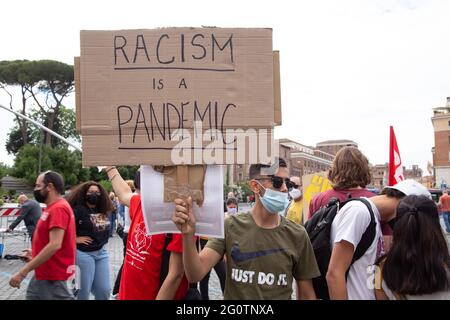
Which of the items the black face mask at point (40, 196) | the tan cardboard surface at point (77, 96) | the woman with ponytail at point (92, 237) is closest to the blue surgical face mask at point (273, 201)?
the tan cardboard surface at point (77, 96)

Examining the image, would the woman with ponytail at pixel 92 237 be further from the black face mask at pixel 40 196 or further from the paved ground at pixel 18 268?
the paved ground at pixel 18 268

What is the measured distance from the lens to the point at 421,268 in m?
2.37

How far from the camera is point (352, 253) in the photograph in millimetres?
2650

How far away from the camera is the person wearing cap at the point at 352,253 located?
262 cm

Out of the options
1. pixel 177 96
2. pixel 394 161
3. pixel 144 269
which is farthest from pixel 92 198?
pixel 177 96

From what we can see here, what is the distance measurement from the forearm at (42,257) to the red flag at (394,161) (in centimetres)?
→ 291

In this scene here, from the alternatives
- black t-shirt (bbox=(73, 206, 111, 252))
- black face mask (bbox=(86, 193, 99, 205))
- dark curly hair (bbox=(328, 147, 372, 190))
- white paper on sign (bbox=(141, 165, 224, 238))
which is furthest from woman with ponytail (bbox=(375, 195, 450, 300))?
black face mask (bbox=(86, 193, 99, 205))

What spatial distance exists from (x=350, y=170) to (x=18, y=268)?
877 cm

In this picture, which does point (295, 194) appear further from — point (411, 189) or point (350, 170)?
point (411, 189)

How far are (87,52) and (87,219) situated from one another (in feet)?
11.8

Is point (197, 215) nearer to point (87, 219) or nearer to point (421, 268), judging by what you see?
point (421, 268)

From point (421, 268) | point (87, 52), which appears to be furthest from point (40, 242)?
point (421, 268)
